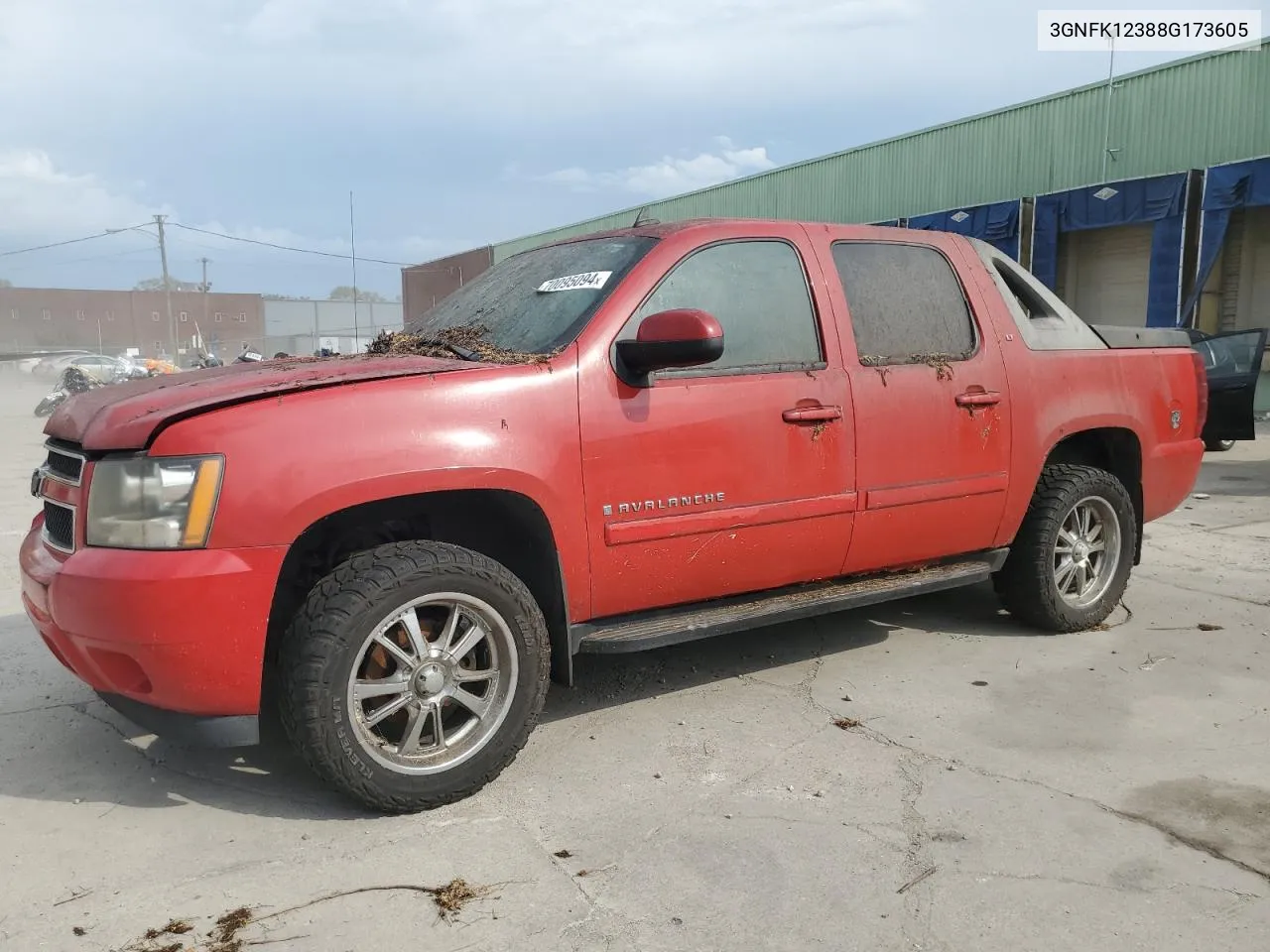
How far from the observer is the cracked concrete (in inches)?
95.1

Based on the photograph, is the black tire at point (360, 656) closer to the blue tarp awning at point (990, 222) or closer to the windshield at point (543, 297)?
the windshield at point (543, 297)

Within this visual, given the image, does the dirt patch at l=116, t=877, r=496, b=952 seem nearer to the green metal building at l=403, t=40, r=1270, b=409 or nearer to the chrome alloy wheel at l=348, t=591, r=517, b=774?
the chrome alloy wheel at l=348, t=591, r=517, b=774

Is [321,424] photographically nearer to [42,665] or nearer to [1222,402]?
[42,665]

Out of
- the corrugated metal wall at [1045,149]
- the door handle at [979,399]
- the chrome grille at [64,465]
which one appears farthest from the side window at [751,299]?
the corrugated metal wall at [1045,149]

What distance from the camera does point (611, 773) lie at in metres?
3.26

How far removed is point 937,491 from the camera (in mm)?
4066

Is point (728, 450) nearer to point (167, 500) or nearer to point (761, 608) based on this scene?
point (761, 608)

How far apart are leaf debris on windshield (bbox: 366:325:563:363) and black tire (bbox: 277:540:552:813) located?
68cm

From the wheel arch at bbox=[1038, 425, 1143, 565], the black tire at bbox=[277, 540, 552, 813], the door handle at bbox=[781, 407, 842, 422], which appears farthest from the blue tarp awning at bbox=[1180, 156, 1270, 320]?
the black tire at bbox=[277, 540, 552, 813]

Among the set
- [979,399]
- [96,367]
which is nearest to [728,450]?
[979,399]

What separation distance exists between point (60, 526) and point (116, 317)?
87.2m

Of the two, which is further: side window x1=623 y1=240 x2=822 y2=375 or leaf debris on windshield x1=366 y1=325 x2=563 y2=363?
side window x1=623 y1=240 x2=822 y2=375

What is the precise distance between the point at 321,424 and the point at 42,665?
2.50 m

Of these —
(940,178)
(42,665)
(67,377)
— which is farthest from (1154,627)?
(67,377)
